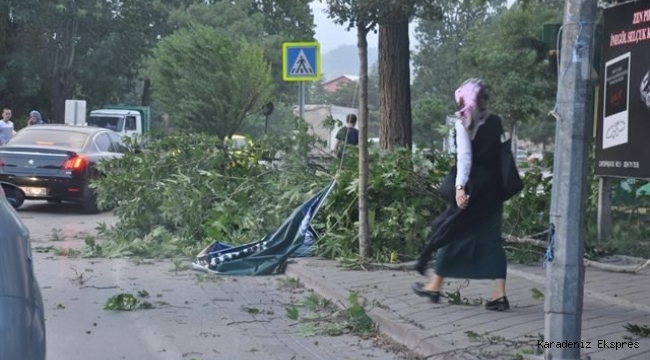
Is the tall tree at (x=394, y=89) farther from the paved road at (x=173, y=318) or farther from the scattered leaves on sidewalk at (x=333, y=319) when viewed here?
the scattered leaves on sidewalk at (x=333, y=319)

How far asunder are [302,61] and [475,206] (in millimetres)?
7419

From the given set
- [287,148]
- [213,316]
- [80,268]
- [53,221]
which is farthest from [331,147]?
[53,221]

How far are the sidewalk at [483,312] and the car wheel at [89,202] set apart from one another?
757cm

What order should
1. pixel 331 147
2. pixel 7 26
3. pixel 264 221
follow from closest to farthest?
1. pixel 264 221
2. pixel 331 147
3. pixel 7 26

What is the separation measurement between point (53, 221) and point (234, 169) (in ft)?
15.2

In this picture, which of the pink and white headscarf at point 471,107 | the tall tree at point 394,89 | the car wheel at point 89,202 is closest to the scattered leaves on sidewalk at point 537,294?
the pink and white headscarf at point 471,107

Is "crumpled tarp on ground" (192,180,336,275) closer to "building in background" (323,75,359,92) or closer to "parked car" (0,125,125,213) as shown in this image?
"parked car" (0,125,125,213)

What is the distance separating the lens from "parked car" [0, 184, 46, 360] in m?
3.90

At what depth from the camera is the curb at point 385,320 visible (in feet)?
21.9

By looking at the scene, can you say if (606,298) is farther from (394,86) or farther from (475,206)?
(394,86)

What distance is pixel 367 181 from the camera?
32.9 feet

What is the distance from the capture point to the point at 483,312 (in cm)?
762

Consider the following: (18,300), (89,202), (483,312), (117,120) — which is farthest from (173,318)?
(117,120)

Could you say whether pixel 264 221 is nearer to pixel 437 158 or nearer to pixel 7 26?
pixel 437 158
